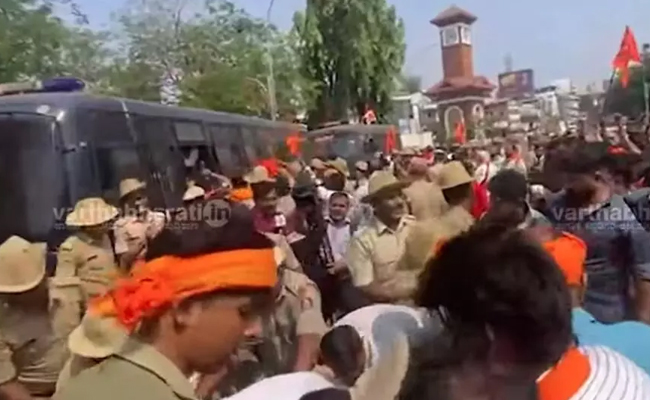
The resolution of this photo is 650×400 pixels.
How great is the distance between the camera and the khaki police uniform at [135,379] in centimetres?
218

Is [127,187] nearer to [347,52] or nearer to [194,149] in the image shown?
[194,149]

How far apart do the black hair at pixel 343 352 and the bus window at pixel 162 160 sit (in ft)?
26.5

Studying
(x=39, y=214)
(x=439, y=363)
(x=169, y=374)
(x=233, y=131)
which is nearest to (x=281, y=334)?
(x=169, y=374)

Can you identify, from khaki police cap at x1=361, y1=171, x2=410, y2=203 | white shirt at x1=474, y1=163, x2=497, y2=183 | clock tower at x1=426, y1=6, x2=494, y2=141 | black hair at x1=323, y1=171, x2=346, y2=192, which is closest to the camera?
khaki police cap at x1=361, y1=171, x2=410, y2=203

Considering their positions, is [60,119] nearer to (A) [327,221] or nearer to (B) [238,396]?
(A) [327,221]

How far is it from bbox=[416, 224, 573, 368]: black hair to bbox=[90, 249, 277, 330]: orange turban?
1.29 feet

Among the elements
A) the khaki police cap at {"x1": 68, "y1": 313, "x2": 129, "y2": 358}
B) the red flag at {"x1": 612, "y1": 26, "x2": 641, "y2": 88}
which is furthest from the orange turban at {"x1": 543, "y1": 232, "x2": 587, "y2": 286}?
the red flag at {"x1": 612, "y1": 26, "x2": 641, "y2": 88}

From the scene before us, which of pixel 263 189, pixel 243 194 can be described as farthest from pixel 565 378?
pixel 243 194

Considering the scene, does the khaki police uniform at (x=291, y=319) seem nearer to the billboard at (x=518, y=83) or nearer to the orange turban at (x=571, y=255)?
the orange turban at (x=571, y=255)

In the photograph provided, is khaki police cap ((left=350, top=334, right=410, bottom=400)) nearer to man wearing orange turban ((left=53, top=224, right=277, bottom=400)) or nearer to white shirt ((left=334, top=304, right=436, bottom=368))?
white shirt ((left=334, top=304, right=436, bottom=368))

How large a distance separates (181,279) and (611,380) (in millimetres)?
859

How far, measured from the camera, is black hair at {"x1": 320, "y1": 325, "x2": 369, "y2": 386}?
2863 mm

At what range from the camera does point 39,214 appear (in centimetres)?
936

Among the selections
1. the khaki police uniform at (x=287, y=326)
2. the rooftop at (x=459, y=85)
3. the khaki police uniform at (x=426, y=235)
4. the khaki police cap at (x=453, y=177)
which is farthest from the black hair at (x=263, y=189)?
the rooftop at (x=459, y=85)
